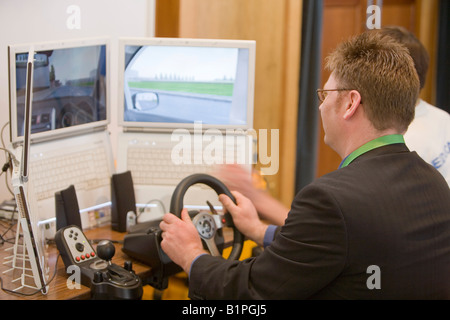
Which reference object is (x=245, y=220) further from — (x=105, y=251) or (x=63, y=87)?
(x=63, y=87)

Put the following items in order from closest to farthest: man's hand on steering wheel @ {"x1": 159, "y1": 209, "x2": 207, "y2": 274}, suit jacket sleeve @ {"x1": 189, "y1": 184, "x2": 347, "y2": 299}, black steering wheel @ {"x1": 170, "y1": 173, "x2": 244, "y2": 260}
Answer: suit jacket sleeve @ {"x1": 189, "y1": 184, "x2": 347, "y2": 299}
man's hand on steering wheel @ {"x1": 159, "y1": 209, "x2": 207, "y2": 274}
black steering wheel @ {"x1": 170, "y1": 173, "x2": 244, "y2": 260}

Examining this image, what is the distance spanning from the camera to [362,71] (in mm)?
1180

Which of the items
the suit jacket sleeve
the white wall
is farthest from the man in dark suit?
the white wall

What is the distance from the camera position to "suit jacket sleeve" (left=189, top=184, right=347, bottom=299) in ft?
3.33

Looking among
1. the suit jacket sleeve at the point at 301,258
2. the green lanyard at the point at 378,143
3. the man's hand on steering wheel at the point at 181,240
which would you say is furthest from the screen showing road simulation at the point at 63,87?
the green lanyard at the point at 378,143

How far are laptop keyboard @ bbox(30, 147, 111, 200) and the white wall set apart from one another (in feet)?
0.76

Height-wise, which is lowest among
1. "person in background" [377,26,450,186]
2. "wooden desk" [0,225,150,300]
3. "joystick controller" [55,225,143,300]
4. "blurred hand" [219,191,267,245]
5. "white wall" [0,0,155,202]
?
"wooden desk" [0,225,150,300]

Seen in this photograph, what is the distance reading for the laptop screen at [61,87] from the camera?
5.16 feet

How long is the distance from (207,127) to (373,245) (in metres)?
1.07

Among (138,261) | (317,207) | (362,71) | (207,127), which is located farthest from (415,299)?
(207,127)

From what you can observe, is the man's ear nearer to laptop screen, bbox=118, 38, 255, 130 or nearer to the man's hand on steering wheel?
the man's hand on steering wheel

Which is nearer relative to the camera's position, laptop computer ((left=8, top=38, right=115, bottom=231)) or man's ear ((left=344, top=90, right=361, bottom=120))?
man's ear ((left=344, top=90, right=361, bottom=120))

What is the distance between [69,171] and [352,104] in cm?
108
